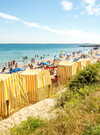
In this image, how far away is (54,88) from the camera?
817cm

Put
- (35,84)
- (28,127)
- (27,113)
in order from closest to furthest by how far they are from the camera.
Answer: (28,127), (27,113), (35,84)

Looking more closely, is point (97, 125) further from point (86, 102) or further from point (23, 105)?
point (23, 105)

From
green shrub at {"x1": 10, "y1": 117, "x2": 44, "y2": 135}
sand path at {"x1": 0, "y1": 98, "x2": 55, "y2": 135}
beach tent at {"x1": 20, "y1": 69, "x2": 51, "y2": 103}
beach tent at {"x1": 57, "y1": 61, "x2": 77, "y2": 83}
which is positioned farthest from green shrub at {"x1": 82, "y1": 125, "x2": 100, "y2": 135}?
beach tent at {"x1": 57, "y1": 61, "x2": 77, "y2": 83}

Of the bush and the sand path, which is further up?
the bush

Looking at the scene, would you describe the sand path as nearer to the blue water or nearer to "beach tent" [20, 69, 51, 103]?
"beach tent" [20, 69, 51, 103]

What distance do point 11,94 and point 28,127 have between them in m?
2.53

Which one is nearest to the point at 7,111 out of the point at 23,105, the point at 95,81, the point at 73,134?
the point at 23,105

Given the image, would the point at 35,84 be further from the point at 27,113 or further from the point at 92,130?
the point at 92,130

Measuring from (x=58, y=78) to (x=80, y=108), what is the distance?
524cm

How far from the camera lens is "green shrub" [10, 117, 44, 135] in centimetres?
353

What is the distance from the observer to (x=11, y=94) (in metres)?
6.02

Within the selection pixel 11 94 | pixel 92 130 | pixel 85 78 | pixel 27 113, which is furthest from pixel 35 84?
pixel 92 130

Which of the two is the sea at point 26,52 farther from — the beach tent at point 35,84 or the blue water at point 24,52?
the beach tent at point 35,84

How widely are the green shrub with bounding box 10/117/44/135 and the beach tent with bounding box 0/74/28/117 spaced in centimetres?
205
